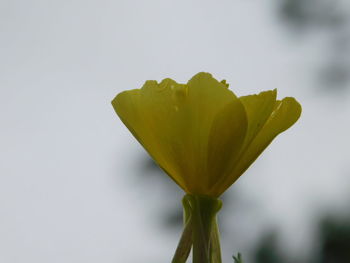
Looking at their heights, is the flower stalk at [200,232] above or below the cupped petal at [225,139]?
below

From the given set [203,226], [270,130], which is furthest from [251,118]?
[203,226]

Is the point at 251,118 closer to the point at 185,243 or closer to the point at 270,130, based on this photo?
the point at 270,130

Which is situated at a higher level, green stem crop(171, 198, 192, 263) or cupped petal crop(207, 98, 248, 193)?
cupped petal crop(207, 98, 248, 193)

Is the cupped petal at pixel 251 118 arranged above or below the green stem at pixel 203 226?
above

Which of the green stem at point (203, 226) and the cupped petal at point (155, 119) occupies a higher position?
the cupped petal at point (155, 119)

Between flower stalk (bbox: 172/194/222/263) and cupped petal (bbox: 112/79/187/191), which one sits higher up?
cupped petal (bbox: 112/79/187/191)
